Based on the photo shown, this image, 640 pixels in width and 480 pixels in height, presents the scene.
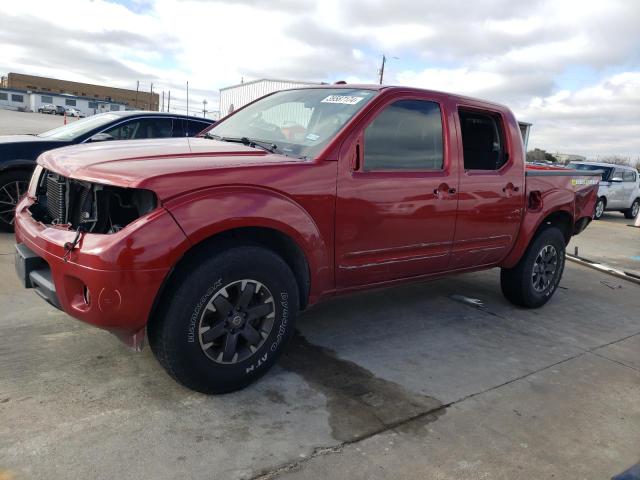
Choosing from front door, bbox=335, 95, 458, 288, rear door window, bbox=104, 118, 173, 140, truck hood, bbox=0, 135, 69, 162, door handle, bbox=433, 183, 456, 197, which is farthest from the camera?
rear door window, bbox=104, 118, 173, 140

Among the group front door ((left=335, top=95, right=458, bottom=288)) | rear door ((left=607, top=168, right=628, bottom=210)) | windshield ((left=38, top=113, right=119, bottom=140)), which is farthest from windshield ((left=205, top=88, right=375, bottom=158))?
rear door ((left=607, top=168, right=628, bottom=210))

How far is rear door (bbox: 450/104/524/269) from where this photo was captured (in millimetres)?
4121

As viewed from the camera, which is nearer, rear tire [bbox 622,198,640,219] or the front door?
the front door

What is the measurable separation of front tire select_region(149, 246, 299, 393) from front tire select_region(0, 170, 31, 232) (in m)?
4.38

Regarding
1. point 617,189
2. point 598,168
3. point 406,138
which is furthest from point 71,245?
point 617,189

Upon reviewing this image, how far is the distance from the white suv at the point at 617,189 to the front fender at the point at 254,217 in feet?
45.5

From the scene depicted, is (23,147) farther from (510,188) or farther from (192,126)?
(510,188)

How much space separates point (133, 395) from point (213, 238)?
971mm

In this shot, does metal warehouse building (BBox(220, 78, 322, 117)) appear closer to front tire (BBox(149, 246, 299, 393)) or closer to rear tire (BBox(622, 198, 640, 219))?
rear tire (BBox(622, 198, 640, 219))

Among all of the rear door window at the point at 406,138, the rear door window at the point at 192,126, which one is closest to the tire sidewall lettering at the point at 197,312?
the rear door window at the point at 406,138

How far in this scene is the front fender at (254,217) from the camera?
8.43ft

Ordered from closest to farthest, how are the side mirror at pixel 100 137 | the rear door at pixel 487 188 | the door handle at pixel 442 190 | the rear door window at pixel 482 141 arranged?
the door handle at pixel 442 190, the rear door at pixel 487 188, the rear door window at pixel 482 141, the side mirror at pixel 100 137

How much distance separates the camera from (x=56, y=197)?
301 cm

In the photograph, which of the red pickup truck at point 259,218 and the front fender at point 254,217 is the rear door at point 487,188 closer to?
the red pickup truck at point 259,218
